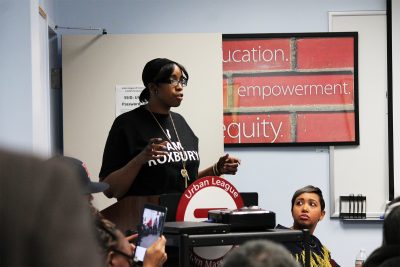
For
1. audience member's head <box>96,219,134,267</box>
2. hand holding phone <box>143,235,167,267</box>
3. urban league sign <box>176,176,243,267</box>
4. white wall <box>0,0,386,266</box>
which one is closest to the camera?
audience member's head <box>96,219,134,267</box>

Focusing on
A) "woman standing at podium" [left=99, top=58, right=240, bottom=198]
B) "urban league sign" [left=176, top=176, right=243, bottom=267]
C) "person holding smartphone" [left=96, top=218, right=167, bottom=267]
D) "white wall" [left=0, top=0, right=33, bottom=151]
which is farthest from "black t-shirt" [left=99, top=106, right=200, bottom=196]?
"person holding smartphone" [left=96, top=218, right=167, bottom=267]

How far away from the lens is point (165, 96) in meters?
3.07

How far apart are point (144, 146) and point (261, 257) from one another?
218cm

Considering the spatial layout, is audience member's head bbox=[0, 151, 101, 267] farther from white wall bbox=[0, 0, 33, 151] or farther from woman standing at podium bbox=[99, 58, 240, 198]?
white wall bbox=[0, 0, 33, 151]

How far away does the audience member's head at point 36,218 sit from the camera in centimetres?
43

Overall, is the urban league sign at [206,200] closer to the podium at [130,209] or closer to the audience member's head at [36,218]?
the podium at [130,209]

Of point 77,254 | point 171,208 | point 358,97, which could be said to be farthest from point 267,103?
point 77,254

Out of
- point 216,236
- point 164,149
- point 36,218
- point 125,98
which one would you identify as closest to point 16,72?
point 125,98

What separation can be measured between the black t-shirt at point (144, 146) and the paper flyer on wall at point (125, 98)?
2.14 m

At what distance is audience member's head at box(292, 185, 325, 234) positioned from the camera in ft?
12.2

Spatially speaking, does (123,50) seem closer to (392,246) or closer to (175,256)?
(175,256)

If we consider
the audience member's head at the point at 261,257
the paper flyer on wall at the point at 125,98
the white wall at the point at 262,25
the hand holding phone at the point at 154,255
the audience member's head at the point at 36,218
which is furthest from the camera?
the white wall at the point at 262,25

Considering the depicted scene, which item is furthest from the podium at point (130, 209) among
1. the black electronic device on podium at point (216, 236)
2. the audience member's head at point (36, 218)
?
the audience member's head at point (36, 218)

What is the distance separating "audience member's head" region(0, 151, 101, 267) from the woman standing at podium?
2.32 metres
